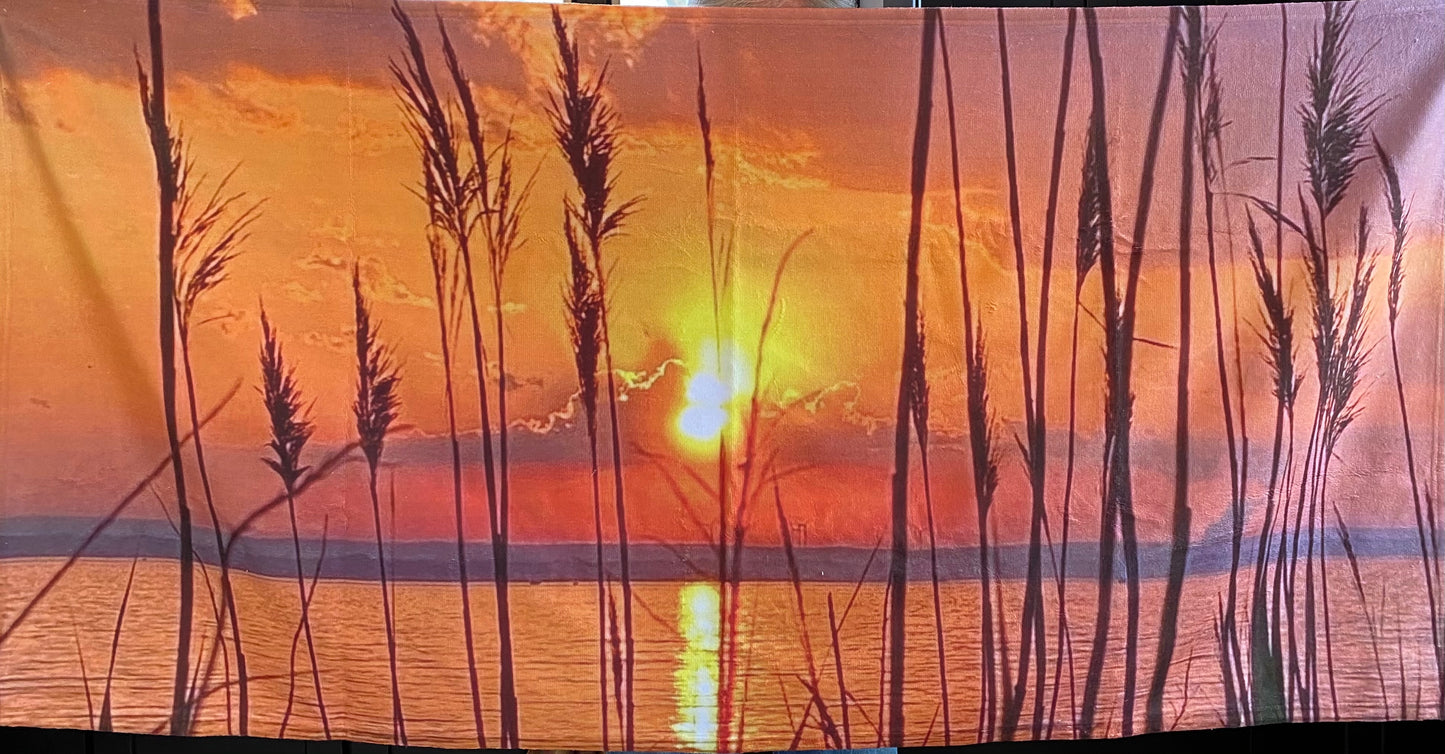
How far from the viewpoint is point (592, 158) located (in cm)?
117

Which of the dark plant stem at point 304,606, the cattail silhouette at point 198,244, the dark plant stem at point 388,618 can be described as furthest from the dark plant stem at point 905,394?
the cattail silhouette at point 198,244

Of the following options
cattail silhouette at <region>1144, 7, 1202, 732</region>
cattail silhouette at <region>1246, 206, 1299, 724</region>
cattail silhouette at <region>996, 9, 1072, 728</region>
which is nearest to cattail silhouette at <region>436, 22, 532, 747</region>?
cattail silhouette at <region>996, 9, 1072, 728</region>

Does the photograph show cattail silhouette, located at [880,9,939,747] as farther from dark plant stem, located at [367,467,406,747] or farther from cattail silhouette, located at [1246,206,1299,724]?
dark plant stem, located at [367,467,406,747]

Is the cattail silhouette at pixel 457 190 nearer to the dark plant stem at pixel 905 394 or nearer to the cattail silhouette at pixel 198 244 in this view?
the cattail silhouette at pixel 198 244

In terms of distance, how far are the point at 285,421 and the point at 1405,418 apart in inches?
63.0

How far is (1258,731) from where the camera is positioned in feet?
5.18

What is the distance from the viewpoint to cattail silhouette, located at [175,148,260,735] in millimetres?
1151

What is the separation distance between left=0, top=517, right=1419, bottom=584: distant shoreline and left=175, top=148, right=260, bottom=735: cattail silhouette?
12 cm

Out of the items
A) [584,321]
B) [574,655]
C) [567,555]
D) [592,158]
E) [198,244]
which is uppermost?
[592,158]

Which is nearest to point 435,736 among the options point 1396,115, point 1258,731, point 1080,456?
point 1080,456

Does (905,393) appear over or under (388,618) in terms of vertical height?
over

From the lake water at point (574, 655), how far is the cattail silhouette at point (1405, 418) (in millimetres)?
18

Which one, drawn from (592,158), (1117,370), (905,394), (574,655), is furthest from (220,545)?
(1117,370)

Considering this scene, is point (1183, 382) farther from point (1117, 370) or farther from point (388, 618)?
point (388, 618)
